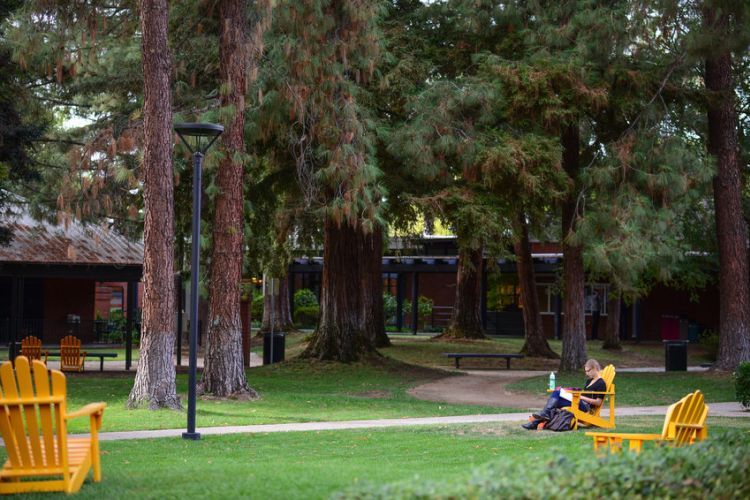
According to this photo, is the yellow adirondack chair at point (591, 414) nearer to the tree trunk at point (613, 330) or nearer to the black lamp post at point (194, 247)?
the black lamp post at point (194, 247)

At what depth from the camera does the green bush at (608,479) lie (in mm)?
6016

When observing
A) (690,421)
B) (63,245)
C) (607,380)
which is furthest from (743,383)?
(63,245)

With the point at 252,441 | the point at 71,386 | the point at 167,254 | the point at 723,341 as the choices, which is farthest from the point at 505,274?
the point at 252,441

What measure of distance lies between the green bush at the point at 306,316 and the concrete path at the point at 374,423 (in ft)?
111

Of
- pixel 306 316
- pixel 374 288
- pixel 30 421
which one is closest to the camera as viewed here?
pixel 30 421

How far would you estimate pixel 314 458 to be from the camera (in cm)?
A: 1184

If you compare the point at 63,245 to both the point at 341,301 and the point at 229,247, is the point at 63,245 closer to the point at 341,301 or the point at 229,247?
the point at 341,301

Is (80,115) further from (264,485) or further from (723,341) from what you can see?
(264,485)

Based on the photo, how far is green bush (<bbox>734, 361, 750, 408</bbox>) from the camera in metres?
18.5

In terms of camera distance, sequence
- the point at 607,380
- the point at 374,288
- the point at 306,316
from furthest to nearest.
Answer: the point at 306,316, the point at 374,288, the point at 607,380

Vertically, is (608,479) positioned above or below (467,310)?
below

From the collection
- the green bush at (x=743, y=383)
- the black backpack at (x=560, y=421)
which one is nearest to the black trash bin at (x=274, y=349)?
the green bush at (x=743, y=383)

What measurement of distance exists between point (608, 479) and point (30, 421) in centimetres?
461

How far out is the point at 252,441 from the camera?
13.8 metres
